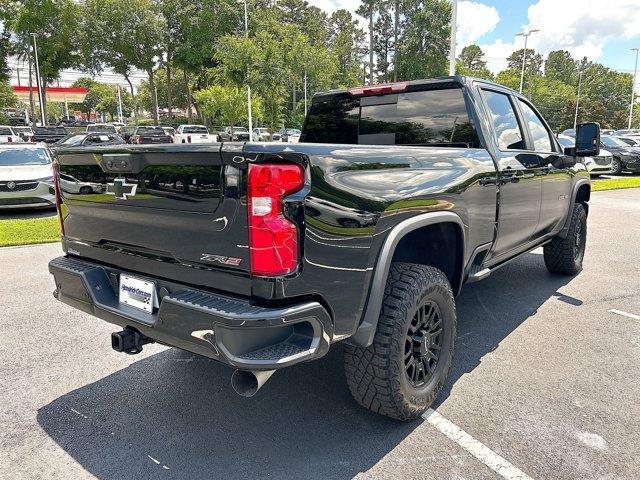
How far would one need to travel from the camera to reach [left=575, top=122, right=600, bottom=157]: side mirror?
4.81 m

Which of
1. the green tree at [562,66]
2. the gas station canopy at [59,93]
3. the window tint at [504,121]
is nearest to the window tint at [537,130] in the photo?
the window tint at [504,121]

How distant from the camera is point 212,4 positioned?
133ft

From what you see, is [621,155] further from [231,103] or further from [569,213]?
[231,103]

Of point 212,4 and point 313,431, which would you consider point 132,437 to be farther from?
point 212,4

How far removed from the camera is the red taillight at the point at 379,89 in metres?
3.73

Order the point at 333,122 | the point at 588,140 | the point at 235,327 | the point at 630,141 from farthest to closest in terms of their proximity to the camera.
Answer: the point at 630,141 < the point at 588,140 < the point at 333,122 < the point at 235,327

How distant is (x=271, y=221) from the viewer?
1998 millimetres

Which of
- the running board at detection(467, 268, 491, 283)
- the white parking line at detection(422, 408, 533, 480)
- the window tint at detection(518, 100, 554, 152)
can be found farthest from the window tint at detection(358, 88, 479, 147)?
the white parking line at detection(422, 408, 533, 480)

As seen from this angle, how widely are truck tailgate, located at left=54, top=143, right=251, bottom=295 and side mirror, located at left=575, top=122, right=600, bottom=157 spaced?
4166 mm

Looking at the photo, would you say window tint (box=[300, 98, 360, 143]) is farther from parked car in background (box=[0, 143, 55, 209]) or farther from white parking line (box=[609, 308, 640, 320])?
parked car in background (box=[0, 143, 55, 209])

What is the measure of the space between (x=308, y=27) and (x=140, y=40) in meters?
27.5

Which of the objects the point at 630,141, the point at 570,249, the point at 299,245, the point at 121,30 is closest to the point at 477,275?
the point at 299,245

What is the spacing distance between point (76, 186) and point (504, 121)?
322cm

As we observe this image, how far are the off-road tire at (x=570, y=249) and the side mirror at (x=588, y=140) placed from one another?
2.20 ft
